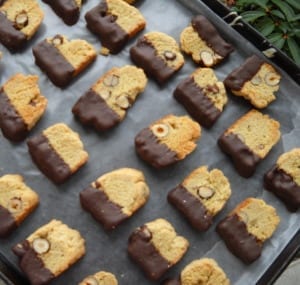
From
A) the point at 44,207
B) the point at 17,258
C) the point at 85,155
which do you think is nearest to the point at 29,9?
the point at 85,155

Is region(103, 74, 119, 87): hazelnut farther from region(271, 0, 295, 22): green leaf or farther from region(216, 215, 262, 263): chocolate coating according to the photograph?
region(271, 0, 295, 22): green leaf

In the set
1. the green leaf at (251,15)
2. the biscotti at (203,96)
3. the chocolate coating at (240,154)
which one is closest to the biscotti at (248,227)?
the chocolate coating at (240,154)

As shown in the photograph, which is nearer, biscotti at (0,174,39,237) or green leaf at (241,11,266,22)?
biscotti at (0,174,39,237)

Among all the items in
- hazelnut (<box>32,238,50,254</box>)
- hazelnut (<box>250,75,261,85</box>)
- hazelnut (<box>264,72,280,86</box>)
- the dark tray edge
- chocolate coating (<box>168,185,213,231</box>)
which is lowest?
hazelnut (<box>32,238,50,254</box>)

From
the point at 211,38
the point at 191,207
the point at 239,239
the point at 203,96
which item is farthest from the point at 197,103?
the point at 239,239

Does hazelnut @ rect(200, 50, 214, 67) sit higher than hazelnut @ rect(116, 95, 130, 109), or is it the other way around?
hazelnut @ rect(200, 50, 214, 67)

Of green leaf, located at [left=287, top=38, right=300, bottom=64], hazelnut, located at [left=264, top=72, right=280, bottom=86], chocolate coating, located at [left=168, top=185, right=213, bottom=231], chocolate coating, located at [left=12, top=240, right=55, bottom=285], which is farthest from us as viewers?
green leaf, located at [left=287, top=38, right=300, bottom=64]

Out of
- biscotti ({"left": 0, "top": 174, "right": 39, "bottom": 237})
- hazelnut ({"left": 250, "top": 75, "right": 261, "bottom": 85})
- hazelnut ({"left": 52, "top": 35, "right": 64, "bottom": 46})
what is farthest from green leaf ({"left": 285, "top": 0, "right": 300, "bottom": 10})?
biscotti ({"left": 0, "top": 174, "right": 39, "bottom": 237})
